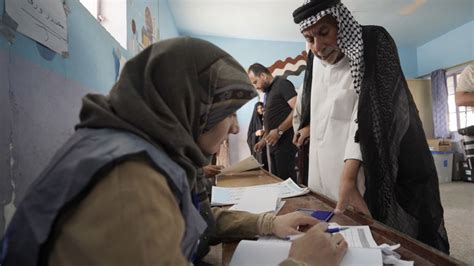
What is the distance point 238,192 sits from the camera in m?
1.32

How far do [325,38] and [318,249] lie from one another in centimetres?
80

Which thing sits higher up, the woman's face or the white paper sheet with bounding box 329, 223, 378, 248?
the woman's face

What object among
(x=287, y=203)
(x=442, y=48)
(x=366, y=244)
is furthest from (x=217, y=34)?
(x=366, y=244)

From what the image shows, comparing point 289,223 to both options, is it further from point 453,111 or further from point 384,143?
point 453,111

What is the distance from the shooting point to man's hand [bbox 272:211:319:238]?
0.77 meters

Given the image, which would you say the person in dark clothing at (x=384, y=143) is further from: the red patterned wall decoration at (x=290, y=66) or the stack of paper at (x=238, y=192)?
the red patterned wall decoration at (x=290, y=66)

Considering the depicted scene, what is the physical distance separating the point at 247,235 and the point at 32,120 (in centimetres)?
57

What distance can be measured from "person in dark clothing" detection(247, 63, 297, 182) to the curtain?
15.0ft

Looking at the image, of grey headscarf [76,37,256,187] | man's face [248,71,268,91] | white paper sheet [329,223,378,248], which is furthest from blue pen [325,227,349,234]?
man's face [248,71,268,91]

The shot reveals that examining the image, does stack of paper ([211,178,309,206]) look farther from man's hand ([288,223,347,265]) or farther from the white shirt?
man's hand ([288,223,347,265])

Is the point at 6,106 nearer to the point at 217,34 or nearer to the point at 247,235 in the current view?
the point at 247,235

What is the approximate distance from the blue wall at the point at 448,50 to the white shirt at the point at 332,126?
544 cm

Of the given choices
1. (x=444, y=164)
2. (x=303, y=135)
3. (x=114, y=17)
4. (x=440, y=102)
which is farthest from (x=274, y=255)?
(x=440, y=102)

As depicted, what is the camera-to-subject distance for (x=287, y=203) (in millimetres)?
1088
